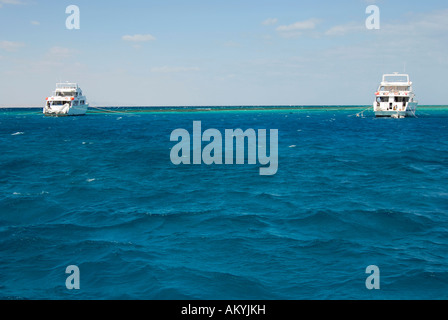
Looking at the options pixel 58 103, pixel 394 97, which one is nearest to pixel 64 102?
pixel 58 103

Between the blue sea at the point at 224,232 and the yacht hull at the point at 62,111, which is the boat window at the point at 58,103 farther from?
the blue sea at the point at 224,232

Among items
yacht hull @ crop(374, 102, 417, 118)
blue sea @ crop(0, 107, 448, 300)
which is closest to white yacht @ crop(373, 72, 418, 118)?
yacht hull @ crop(374, 102, 417, 118)

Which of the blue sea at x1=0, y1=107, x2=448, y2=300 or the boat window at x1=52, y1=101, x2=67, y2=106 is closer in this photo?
the blue sea at x1=0, y1=107, x2=448, y2=300

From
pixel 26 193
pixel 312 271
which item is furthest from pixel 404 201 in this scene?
pixel 26 193

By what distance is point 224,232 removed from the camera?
15.0 meters

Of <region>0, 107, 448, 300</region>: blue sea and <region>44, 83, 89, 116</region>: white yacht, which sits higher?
<region>44, 83, 89, 116</region>: white yacht

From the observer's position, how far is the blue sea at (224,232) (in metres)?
10.7

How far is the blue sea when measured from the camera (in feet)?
35.0

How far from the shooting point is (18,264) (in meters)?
12.1

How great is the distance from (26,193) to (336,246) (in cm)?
1764

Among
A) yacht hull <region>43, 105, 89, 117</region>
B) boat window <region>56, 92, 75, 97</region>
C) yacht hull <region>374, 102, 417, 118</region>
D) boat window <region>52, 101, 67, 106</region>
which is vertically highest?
boat window <region>56, 92, 75, 97</region>

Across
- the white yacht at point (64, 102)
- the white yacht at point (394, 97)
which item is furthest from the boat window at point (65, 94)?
the white yacht at point (394, 97)

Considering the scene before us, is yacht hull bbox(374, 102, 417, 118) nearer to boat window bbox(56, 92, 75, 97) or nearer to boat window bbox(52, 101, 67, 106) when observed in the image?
boat window bbox(56, 92, 75, 97)
